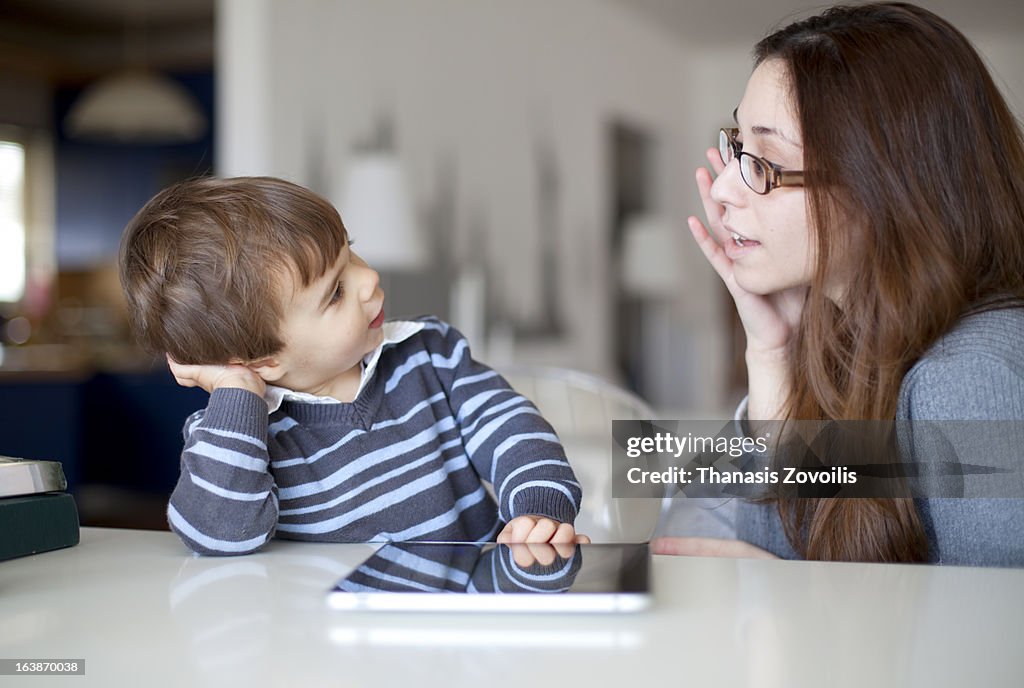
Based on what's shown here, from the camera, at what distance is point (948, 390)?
0.93 metres

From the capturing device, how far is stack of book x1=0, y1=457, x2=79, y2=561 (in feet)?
2.56

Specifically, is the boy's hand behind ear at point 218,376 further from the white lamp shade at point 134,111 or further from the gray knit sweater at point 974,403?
the white lamp shade at point 134,111

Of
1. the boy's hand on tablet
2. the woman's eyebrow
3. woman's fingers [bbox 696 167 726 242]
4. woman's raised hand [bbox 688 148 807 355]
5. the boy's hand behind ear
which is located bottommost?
the boy's hand on tablet

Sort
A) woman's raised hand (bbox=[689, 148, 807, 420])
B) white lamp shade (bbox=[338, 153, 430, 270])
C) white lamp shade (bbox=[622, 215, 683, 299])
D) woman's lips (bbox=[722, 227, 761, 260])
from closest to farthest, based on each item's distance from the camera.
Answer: woman's lips (bbox=[722, 227, 761, 260]) < woman's raised hand (bbox=[689, 148, 807, 420]) < white lamp shade (bbox=[338, 153, 430, 270]) < white lamp shade (bbox=[622, 215, 683, 299])

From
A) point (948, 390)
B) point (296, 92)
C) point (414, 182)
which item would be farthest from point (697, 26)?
point (948, 390)

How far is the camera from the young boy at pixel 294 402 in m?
0.85

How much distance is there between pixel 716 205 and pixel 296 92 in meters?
2.65

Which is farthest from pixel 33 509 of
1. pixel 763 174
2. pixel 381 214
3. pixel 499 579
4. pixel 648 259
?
pixel 648 259

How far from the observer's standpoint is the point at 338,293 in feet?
3.13

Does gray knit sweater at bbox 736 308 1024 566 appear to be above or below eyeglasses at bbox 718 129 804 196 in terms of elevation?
below

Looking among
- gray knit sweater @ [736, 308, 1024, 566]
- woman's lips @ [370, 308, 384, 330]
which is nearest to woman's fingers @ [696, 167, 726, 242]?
gray knit sweater @ [736, 308, 1024, 566]

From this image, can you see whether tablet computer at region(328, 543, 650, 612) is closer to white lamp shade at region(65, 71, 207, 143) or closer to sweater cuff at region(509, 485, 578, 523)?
sweater cuff at region(509, 485, 578, 523)

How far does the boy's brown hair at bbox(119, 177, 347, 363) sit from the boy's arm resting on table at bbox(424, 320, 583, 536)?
203mm

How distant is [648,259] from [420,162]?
2.25m
